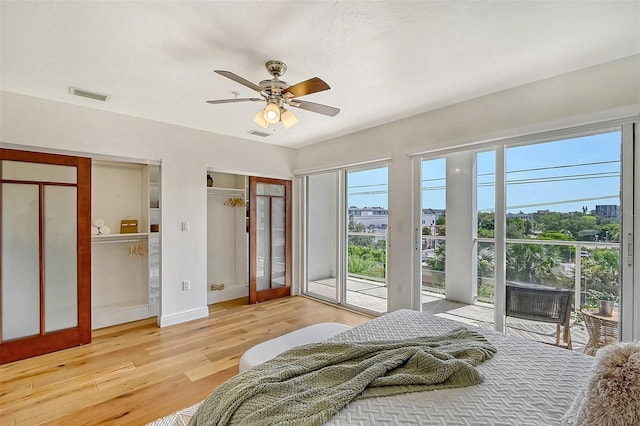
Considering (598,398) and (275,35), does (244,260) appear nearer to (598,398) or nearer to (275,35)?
(275,35)

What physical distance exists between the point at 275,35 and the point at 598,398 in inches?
93.0

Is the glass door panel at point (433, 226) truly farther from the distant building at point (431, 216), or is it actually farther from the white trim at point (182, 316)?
the white trim at point (182, 316)

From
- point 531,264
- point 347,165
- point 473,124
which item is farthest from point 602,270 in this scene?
point 347,165

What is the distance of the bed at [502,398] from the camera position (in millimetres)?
1077

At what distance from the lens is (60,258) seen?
9.73ft

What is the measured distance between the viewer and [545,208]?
2.59 m

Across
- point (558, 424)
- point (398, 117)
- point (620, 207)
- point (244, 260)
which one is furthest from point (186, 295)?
point (620, 207)

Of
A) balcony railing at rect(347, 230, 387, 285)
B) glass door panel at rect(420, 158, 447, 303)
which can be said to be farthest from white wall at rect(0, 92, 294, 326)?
glass door panel at rect(420, 158, 447, 303)

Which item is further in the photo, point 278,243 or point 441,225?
point 278,243

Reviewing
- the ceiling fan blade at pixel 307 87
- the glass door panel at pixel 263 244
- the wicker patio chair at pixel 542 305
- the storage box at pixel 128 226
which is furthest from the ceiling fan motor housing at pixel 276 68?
the storage box at pixel 128 226

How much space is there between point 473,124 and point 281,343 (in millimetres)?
2750

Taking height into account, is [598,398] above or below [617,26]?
below

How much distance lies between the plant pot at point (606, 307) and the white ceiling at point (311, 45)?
191 cm

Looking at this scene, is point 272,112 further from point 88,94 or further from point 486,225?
point 486,225
